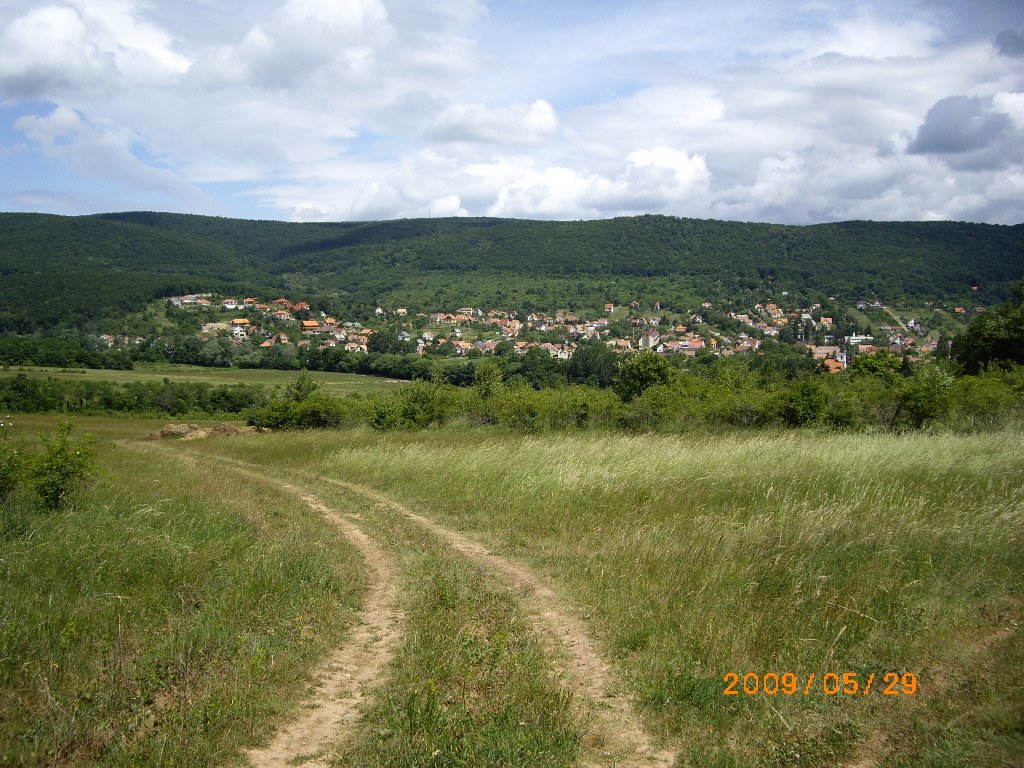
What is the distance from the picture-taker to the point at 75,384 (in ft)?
202

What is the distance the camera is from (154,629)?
203 inches

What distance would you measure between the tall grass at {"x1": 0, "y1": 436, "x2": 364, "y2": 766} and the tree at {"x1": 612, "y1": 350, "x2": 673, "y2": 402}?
1021 inches

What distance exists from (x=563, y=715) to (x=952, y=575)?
4.18 meters

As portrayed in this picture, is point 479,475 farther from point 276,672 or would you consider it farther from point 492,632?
point 276,672

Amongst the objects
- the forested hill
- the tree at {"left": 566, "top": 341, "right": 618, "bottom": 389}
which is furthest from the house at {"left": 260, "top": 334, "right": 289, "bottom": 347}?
the tree at {"left": 566, "top": 341, "right": 618, "bottom": 389}

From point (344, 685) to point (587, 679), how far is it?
176 cm

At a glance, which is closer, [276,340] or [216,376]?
[216,376]

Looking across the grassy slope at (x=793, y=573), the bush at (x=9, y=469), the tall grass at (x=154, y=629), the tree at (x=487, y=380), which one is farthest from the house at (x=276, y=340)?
the tall grass at (x=154, y=629)

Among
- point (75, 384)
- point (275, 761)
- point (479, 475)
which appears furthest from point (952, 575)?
point (75, 384)

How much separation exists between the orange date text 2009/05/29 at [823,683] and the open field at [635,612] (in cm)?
3

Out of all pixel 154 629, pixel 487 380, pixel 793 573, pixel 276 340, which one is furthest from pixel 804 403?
pixel 276 340

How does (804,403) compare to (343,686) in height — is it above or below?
above

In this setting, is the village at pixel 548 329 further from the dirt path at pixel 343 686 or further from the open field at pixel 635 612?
the dirt path at pixel 343 686

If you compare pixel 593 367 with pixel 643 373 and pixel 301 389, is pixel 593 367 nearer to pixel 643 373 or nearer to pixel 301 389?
pixel 643 373
